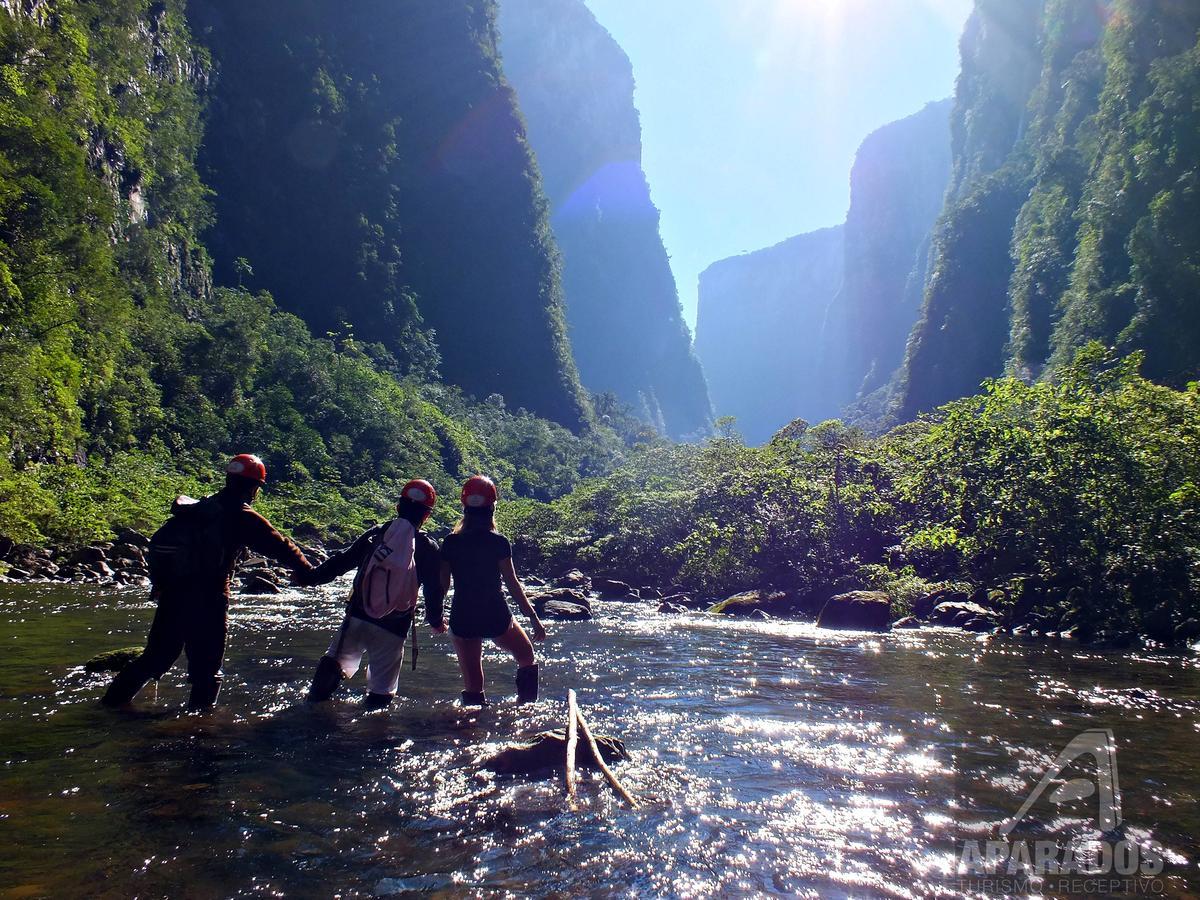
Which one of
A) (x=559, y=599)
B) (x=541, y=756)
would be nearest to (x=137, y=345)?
(x=559, y=599)

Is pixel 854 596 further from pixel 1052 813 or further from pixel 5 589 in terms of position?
pixel 5 589

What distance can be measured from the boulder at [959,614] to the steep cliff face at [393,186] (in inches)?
2342

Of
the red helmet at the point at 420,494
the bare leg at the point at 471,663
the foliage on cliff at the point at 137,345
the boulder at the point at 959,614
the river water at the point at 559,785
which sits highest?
the foliage on cliff at the point at 137,345

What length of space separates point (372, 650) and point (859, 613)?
983 centimetres

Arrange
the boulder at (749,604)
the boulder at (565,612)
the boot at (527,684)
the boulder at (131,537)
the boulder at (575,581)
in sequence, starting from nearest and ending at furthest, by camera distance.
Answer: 1. the boot at (527,684)
2. the boulder at (565,612)
3. the boulder at (749,604)
4. the boulder at (131,537)
5. the boulder at (575,581)

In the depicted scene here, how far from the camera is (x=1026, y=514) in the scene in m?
12.8

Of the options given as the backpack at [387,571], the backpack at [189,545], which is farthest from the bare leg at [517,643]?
the backpack at [189,545]

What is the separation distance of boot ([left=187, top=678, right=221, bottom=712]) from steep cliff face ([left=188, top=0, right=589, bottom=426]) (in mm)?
61595

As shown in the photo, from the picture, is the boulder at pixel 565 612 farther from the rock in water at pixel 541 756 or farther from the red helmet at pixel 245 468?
the rock in water at pixel 541 756

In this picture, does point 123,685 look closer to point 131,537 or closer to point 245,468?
point 245,468

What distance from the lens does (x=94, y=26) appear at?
38344 millimetres

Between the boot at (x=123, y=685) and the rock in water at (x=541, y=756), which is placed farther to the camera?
the boot at (x=123, y=685)

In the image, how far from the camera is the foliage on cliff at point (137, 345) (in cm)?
2158

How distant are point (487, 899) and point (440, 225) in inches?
3660
